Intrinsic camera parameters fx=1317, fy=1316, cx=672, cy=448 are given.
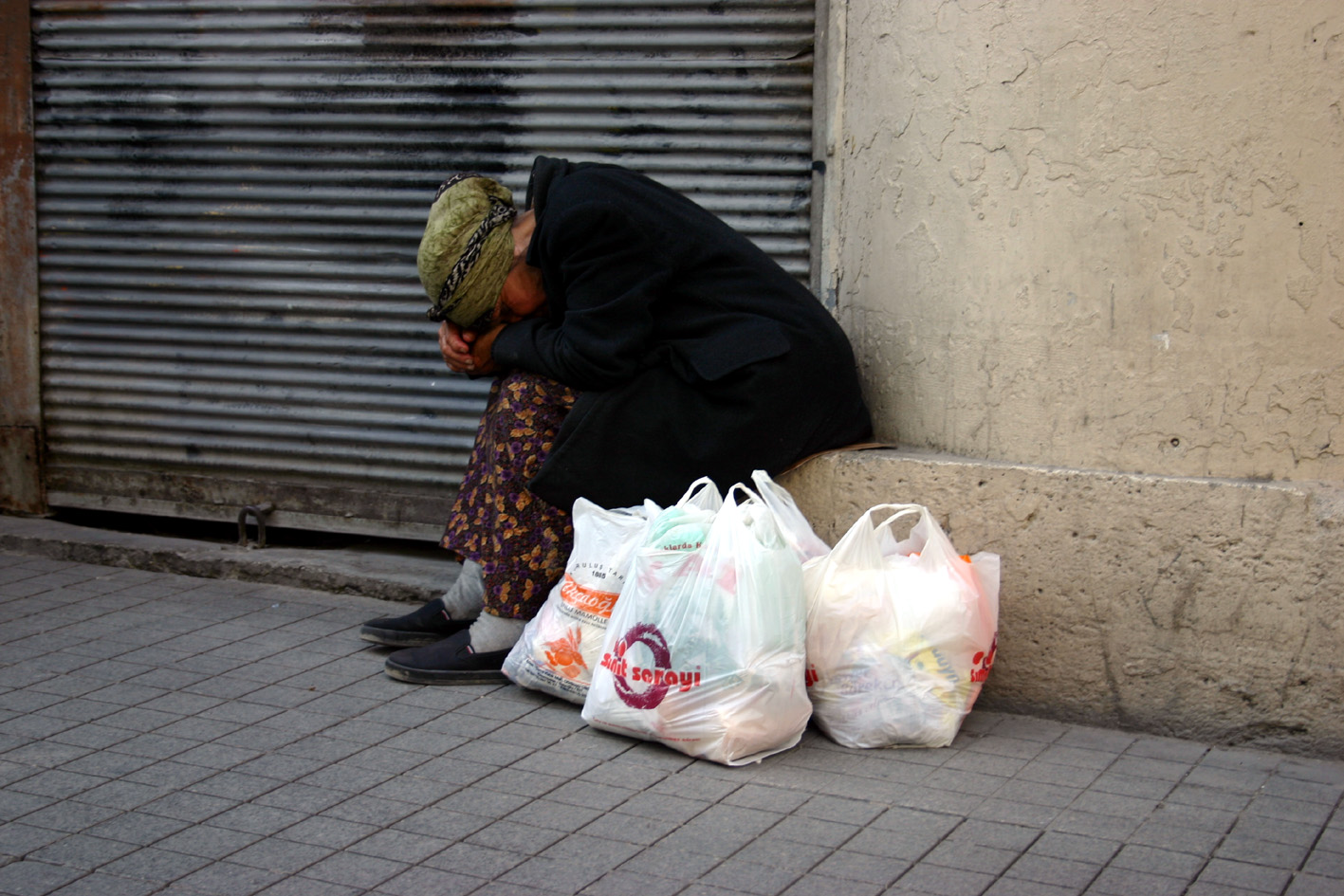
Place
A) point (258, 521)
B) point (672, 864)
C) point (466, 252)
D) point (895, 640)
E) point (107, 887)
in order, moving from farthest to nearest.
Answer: point (258, 521) → point (466, 252) → point (895, 640) → point (672, 864) → point (107, 887)

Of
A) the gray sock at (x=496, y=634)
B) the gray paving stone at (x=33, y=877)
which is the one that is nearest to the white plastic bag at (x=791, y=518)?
the gray sock at (x=496, y=634)

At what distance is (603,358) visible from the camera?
3.31 metres

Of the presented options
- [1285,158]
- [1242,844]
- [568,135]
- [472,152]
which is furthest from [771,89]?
[1242,844]

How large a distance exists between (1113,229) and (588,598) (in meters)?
1.55

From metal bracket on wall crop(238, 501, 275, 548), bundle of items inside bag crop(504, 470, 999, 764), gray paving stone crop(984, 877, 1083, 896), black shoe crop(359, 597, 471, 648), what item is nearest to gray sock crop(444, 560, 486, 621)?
black shoe crop(359, 597, 471, 648)

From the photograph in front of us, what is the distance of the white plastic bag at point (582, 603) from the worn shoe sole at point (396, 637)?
21.0 inches

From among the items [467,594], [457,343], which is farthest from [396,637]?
[457,343]

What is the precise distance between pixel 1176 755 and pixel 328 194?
3244 millimetres

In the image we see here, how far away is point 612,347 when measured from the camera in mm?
3305

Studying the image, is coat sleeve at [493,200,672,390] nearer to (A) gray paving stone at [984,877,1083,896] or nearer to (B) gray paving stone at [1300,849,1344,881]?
(A) gray paving stone at [984,877,1083,896]

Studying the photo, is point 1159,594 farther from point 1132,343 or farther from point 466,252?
point 466,252

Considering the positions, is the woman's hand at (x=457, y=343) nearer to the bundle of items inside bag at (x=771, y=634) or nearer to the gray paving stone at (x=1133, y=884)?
the bundle of items inside bag at (x=771, y=634)

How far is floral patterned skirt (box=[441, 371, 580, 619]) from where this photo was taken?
3.46 m

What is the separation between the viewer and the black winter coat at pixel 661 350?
333 cm
